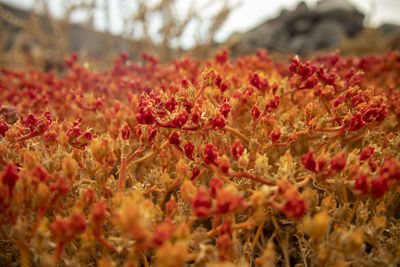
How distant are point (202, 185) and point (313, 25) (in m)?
22.9

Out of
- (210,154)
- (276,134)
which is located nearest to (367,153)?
(276,134)

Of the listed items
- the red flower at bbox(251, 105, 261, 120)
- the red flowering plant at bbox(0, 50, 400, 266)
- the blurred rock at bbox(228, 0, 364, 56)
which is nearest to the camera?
the red flowering plant at bbox(0, 50, 400, 266)

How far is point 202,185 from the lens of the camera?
1.44m

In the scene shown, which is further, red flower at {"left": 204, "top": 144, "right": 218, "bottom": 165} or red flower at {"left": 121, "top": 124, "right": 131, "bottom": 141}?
red flower at {"left": 121, "top": 124, "right": 131, "bottom": 141}

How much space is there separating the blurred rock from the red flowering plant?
17.4 m

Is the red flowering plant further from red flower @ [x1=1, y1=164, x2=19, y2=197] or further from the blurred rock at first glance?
the blurred rock

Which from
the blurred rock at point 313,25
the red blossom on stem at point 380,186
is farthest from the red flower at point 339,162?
the blurred rock at point 313,25

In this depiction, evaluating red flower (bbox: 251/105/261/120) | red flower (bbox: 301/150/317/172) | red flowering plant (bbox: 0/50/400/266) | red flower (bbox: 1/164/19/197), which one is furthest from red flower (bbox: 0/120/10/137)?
red flower (bbox: 301/150/317/172)

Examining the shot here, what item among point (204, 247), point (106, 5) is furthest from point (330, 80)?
point (106, 5)

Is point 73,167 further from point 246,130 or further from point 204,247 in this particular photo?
point 246,130

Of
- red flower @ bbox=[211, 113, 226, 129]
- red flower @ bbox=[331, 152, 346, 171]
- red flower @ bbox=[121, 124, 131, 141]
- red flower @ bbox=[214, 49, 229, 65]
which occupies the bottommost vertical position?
red flower @ bbox=[331, 152, 346, 171]

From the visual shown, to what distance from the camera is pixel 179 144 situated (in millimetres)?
1348

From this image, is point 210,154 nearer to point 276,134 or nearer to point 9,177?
point 276,134

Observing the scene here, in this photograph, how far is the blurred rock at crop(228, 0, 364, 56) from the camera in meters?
18.5
